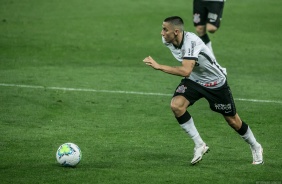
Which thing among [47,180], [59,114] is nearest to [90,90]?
[59,114]

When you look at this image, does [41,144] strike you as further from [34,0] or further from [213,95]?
[34,0]

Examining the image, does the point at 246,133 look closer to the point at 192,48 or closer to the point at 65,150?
the point at 192,48

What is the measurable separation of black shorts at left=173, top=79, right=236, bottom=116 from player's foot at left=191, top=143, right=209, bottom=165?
0.64 m

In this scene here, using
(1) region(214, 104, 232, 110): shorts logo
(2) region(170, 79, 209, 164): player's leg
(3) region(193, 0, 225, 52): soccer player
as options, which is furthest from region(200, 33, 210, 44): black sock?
(1) region(214, 104, 232, 110): shorts logo

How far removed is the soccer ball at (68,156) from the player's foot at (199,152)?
1.76m

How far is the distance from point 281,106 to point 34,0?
15.7m

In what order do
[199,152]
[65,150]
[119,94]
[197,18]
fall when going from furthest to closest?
[197,18], [119,94], [199,152], [65,150]

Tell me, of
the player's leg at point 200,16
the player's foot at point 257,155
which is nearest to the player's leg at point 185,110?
the player's foot at point 257,155

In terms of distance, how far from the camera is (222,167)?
11.2 meters

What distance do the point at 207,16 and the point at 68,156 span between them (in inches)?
392

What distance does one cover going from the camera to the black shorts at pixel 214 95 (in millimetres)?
11617

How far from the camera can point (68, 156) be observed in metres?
10.9

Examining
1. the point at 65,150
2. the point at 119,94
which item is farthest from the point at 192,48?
the point at 119,94

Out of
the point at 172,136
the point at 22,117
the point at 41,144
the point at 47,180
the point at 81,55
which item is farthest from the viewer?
the point at 81,55
